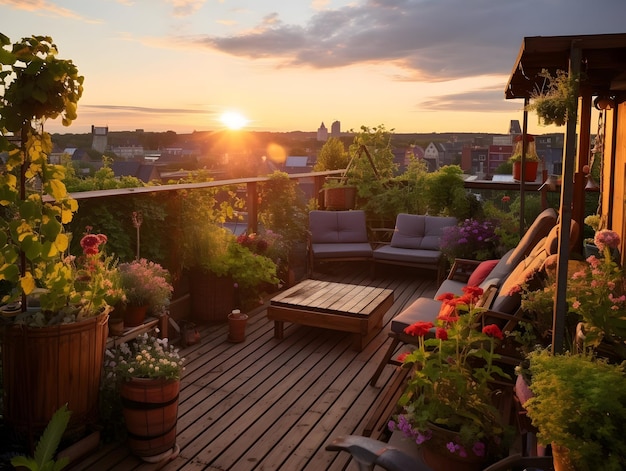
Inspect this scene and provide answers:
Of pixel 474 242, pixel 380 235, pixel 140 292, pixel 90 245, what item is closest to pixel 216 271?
pixel 140 292

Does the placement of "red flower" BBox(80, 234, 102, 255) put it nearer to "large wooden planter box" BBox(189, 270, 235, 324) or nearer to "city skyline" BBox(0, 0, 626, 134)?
"city skyline" BBox(0, 0, 626, 134)

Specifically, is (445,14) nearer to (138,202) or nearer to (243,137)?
(138,202)

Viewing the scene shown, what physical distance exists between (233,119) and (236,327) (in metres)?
9.75

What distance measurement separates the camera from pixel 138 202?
16.9ft

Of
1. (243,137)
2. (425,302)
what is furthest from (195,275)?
(243,137)

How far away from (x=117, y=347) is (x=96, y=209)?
1.55m

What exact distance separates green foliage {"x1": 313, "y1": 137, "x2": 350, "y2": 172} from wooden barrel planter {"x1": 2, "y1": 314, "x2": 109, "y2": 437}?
7.42 m

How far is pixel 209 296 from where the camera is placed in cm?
579

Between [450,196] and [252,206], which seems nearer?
[252,206]

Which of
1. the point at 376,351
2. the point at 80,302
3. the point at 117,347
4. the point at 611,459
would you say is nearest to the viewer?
the point at 611,459

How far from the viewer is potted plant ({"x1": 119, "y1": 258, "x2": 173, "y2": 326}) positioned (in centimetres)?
400

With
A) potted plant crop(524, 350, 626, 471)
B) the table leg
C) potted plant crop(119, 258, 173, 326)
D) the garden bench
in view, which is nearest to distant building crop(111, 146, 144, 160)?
the garden bench

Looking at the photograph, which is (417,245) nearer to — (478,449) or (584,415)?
(478,449)

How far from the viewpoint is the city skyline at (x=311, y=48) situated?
5.31 metres
